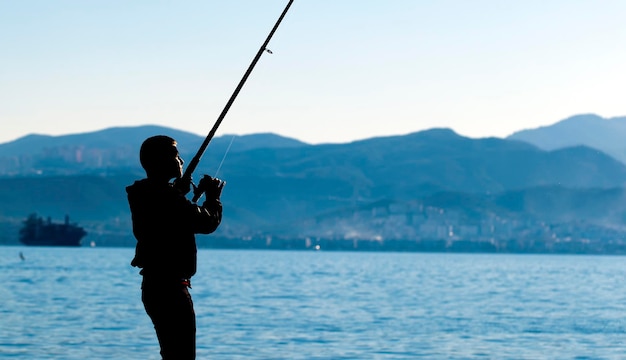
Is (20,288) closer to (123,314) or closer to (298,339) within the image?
(123,314)

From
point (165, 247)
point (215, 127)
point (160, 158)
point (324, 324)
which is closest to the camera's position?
point (165, 247)

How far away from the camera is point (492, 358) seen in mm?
39844

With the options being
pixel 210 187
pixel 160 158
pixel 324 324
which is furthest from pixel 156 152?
pixel 324 324

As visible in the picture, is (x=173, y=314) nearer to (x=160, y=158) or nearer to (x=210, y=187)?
(x=210, y=187)

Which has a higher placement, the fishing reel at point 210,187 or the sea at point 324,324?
the fishing reel at point 210,187

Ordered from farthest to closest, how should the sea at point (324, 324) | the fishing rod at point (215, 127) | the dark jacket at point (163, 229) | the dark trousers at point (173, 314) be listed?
the sea at point (324, 324) → the fishing rod at point (215, 127) → the dark trousers at point (173, 314) → the dark jacket at point (163, 229)

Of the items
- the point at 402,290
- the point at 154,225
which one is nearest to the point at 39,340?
the point at 154,225

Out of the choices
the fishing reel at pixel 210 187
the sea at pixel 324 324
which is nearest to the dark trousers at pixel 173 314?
the fishing reel at pixel 210 187

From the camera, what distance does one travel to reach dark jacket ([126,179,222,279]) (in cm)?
826

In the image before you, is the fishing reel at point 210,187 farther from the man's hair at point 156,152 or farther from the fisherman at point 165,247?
the man's hair at point 156,152

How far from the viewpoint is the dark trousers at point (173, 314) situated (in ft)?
27.4

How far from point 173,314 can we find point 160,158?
101 centimetres

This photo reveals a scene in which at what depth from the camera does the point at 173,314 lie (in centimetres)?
837

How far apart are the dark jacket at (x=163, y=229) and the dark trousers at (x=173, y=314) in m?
0.08
